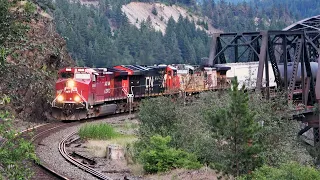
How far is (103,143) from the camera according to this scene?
2608 cm

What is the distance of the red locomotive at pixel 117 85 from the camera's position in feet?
104

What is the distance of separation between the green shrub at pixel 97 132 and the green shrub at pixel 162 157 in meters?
6.55

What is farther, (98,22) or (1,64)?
(98,22)

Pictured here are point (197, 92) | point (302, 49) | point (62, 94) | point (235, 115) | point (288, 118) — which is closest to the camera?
point (235, 115)

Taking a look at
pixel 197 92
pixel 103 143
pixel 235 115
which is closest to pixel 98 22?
pixel 197 92

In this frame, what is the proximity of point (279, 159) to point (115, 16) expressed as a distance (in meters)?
171

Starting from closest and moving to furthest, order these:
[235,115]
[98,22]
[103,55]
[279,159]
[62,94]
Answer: [235,115] → [279,159] → [62,94] → [103,55] → [98,22]

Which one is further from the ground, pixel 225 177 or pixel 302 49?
pixel 302 49

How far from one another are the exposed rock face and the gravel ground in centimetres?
190

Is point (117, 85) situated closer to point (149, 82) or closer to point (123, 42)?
point (149, 82)

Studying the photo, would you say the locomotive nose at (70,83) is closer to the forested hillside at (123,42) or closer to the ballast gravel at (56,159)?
the ballast gravel at (56,159)

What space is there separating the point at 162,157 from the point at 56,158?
3934 millimetres

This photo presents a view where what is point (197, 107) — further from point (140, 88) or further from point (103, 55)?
point (103, 55)

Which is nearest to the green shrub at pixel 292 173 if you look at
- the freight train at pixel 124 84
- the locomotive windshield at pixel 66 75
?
the freight train at pixel 124 84
